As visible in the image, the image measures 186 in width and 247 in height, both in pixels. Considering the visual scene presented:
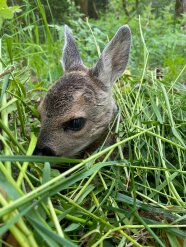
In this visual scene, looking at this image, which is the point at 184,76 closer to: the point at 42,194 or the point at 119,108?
the point at 119,108

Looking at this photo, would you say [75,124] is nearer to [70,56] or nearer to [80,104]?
[80,104]

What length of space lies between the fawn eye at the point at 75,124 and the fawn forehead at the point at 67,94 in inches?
3.6

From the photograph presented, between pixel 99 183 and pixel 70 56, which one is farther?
pixel 70 56

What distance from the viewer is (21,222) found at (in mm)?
1309


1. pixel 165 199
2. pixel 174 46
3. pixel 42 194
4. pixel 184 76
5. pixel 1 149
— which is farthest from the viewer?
pixel 174 46

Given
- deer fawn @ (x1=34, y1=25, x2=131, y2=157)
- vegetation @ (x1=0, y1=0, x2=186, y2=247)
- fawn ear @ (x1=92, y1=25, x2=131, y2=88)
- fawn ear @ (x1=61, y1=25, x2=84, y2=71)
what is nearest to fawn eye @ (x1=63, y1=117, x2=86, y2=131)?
deer fawn @ (x1=34, y1=25, x2=131, y2=157)

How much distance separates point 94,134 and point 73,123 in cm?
24

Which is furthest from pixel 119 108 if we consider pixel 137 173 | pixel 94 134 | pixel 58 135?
pixel 137 173

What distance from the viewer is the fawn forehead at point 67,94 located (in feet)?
9.05

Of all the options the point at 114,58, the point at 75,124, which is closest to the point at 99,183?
the point at 75,124

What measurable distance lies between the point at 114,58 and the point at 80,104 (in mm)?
769

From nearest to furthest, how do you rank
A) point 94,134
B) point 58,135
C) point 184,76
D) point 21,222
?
point 21,222
point 58,135
point 94,134
point 184,76

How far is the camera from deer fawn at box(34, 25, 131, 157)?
2734mm

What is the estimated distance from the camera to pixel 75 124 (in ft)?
9.32
